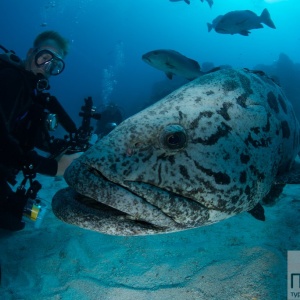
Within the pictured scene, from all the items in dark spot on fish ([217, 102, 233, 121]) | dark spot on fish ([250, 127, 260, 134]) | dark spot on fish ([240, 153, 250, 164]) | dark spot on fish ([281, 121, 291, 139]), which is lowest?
dark spot on fish ([240, 153, 250, 164])

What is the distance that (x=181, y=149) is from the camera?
→ 6.05 feet

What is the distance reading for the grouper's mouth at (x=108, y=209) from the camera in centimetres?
169

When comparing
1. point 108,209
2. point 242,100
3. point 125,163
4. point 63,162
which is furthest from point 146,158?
point 63,162

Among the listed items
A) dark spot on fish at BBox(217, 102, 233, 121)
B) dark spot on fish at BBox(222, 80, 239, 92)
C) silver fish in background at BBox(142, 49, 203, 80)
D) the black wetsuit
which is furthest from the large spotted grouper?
silver fish in background at BBox(142, 49, 203, 80)

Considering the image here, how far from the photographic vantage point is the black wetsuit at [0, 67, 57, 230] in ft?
11.3

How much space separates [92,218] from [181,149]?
2.54 ft

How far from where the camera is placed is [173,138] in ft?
6.02

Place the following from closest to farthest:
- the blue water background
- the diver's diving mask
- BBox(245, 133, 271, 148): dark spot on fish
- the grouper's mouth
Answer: the grouper's mouth → BBox(245, 133, 271, 148): dark spot on fish → the diver's diving mask → the blue water background

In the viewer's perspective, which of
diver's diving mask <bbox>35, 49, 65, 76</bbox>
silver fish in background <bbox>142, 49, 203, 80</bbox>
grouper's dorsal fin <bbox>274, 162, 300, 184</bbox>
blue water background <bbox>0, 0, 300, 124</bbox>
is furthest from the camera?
blue water background <bbox>0, 0, 300, 124</bbox>

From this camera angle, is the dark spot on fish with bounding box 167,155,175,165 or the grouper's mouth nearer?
the grouper's mouth

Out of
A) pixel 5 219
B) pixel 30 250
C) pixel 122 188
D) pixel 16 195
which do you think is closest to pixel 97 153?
pixel 122 188

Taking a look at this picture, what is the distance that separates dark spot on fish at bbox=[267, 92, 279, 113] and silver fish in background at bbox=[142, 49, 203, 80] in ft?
11.6

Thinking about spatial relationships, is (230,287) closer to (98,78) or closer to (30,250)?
(30,250)

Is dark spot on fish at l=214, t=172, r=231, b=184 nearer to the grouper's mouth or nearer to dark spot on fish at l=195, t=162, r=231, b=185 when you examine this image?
dark spot on fish at l=195, t=162, r=231, b=185
